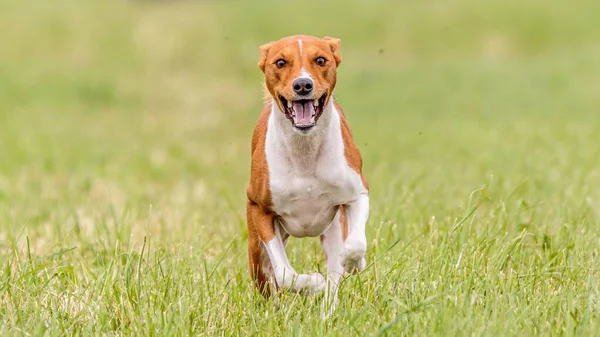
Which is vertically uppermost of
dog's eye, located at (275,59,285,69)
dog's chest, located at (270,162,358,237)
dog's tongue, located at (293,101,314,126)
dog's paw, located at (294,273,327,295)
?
dog's eye, located at (275,59,285,69)

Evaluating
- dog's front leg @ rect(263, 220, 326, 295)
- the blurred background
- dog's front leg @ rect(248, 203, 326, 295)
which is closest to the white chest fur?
dog's front leg @ rect(248, 203, 326, 295)

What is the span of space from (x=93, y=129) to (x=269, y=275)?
11.3 m

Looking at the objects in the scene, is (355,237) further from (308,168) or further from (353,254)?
(308,168)

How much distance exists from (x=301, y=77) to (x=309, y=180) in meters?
0.65

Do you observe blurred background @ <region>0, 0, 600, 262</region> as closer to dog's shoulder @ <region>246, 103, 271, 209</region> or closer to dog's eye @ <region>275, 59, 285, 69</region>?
dog's shoulder @ <region>246, 103, 271, 209</region>

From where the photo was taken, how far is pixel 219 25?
86.4ft

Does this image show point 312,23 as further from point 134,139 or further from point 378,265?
point 378,265

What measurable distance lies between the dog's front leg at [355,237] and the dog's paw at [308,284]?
16cm

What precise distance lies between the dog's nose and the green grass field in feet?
3.05

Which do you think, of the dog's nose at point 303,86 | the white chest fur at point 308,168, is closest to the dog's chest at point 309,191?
the white chest fur at point 308,168

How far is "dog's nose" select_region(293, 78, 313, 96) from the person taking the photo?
4707mm

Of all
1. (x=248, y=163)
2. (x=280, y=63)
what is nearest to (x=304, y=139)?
(x=280, y=63)

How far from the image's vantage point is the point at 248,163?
493 inches

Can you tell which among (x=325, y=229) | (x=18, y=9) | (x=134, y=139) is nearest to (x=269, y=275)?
(x=325, y=229)
